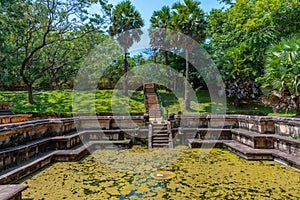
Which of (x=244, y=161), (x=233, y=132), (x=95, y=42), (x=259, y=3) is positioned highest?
(x=259, y=3)

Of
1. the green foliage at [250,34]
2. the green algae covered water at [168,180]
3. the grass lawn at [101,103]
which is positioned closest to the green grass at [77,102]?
the grass lawn at [101,103]

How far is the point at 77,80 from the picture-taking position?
26031 mm

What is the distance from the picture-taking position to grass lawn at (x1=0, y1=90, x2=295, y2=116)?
16.2m

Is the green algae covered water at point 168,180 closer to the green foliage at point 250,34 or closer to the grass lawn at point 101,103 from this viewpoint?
the grass lawn at point 101,103

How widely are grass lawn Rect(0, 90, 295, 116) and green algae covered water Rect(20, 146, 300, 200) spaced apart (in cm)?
933

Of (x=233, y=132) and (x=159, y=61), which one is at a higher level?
(x=159, y=61)

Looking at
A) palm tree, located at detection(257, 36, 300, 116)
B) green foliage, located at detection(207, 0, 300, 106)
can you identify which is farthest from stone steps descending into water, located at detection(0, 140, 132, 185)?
green foliage, located at detection(207, 0, 300, 106)

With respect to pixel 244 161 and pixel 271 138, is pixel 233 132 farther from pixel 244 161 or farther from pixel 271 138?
pixel 244 161

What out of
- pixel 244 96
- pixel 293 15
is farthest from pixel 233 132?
pixel 293 15

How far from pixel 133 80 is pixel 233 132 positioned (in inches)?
692

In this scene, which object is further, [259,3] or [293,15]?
[259,3]

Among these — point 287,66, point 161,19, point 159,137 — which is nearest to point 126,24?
point 161,19

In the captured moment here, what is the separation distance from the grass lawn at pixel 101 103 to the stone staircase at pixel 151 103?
1.74 ft

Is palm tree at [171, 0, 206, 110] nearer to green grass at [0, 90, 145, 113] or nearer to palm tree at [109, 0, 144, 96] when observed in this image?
palm tree at [109, 0, 144, 96]
